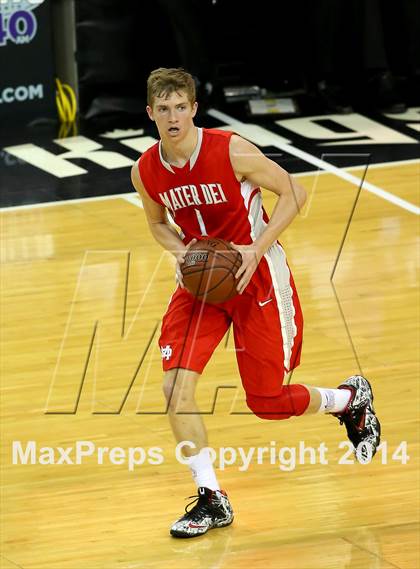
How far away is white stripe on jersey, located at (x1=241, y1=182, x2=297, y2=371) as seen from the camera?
6.16m

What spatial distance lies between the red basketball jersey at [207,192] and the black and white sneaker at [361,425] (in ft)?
3.39

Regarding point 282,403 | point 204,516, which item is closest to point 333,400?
point 282,403

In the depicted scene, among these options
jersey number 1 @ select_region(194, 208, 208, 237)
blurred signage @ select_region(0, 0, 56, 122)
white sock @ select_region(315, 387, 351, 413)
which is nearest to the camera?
jersey number 1 @ select_region(194, 208, 208, 237)

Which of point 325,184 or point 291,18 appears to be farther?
point 291,18

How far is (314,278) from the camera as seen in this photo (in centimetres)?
937

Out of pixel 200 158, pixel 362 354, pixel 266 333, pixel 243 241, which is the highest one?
pixel 200 158

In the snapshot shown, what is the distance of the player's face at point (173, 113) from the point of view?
19.0 ft

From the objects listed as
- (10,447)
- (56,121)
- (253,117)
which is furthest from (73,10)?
(10,447)

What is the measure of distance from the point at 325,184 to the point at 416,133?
Result: 71.0 inches

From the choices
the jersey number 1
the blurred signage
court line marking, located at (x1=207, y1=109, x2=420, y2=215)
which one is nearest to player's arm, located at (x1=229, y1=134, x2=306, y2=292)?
the jersey number 1

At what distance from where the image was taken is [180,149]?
5.96 meters

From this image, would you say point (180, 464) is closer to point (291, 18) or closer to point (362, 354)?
point (362, 354)

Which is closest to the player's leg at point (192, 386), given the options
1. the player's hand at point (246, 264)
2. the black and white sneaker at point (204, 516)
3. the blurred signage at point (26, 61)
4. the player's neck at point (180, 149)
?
the black and white sneaker at point (204, 516)

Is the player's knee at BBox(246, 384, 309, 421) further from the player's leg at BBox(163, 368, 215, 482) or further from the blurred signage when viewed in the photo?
the blurred signage
